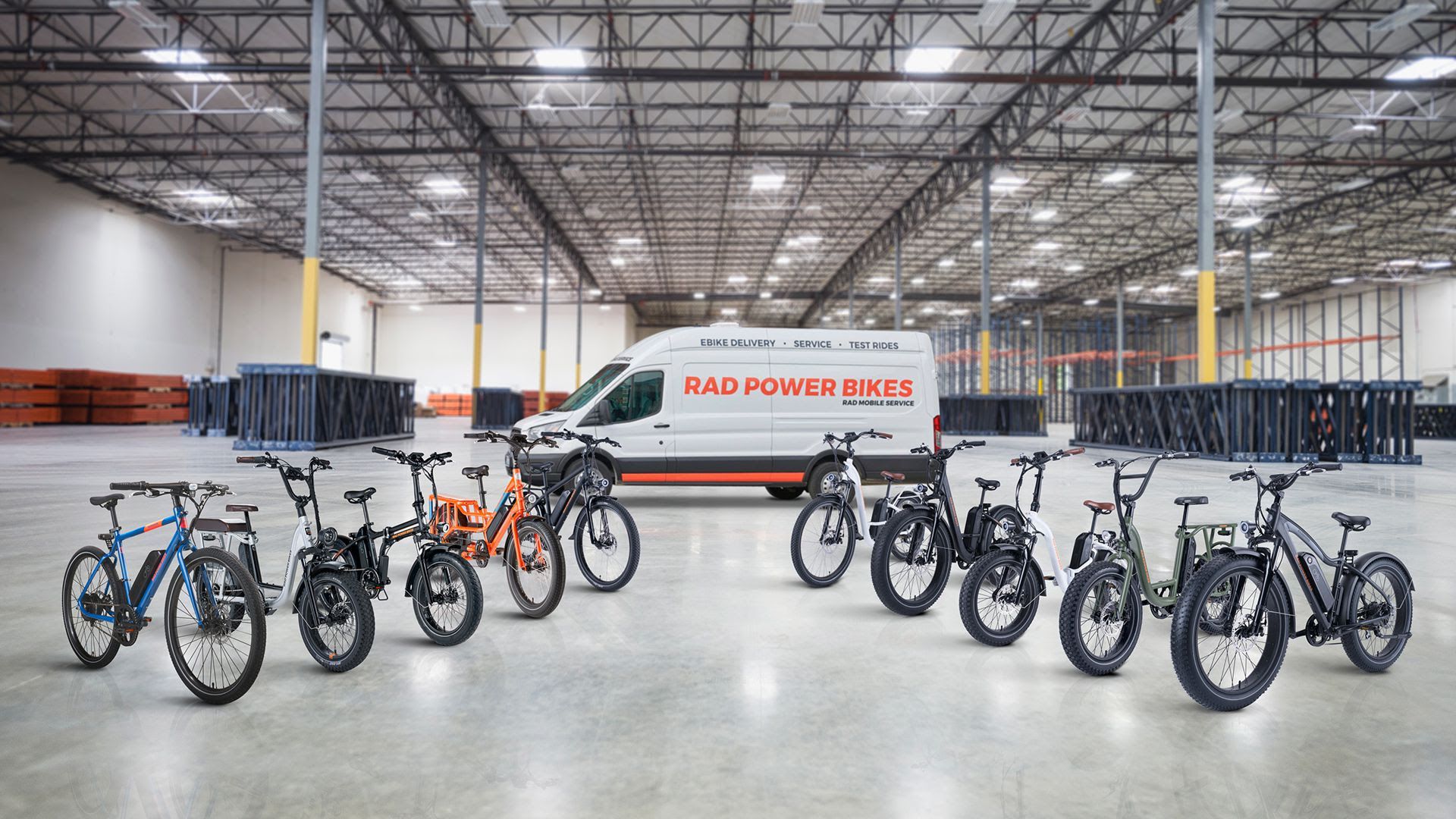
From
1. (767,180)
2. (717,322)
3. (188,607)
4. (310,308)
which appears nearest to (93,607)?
(188,607)

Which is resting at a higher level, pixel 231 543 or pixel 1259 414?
pixel 1259 414

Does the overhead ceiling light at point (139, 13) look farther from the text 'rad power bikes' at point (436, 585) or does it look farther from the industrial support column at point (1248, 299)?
the industrial support column at point (1248, 299)

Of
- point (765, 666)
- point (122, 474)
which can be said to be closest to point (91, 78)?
point (122, 474)

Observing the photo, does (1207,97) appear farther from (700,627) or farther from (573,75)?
(700,627)

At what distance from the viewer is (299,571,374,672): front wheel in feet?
11.6

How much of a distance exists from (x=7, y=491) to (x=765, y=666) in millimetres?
10221

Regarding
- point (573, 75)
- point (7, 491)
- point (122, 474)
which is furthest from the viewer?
point (573, 75)

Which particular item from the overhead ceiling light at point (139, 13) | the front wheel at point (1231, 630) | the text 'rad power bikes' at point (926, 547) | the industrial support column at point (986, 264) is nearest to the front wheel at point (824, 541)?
the text 'rad power bikes' at point (926, 547)

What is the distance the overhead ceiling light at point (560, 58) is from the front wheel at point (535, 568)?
15.7 metres

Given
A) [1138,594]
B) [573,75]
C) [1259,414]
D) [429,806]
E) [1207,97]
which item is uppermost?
[573,75]

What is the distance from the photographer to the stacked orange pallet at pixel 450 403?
159 ft

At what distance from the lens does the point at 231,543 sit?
3697 millimetres

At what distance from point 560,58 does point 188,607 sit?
18266 millimetres

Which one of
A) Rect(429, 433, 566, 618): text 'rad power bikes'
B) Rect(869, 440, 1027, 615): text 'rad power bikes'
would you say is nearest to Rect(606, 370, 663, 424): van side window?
Rect(429, 433, 566, 618): text 'rad power bikes'
